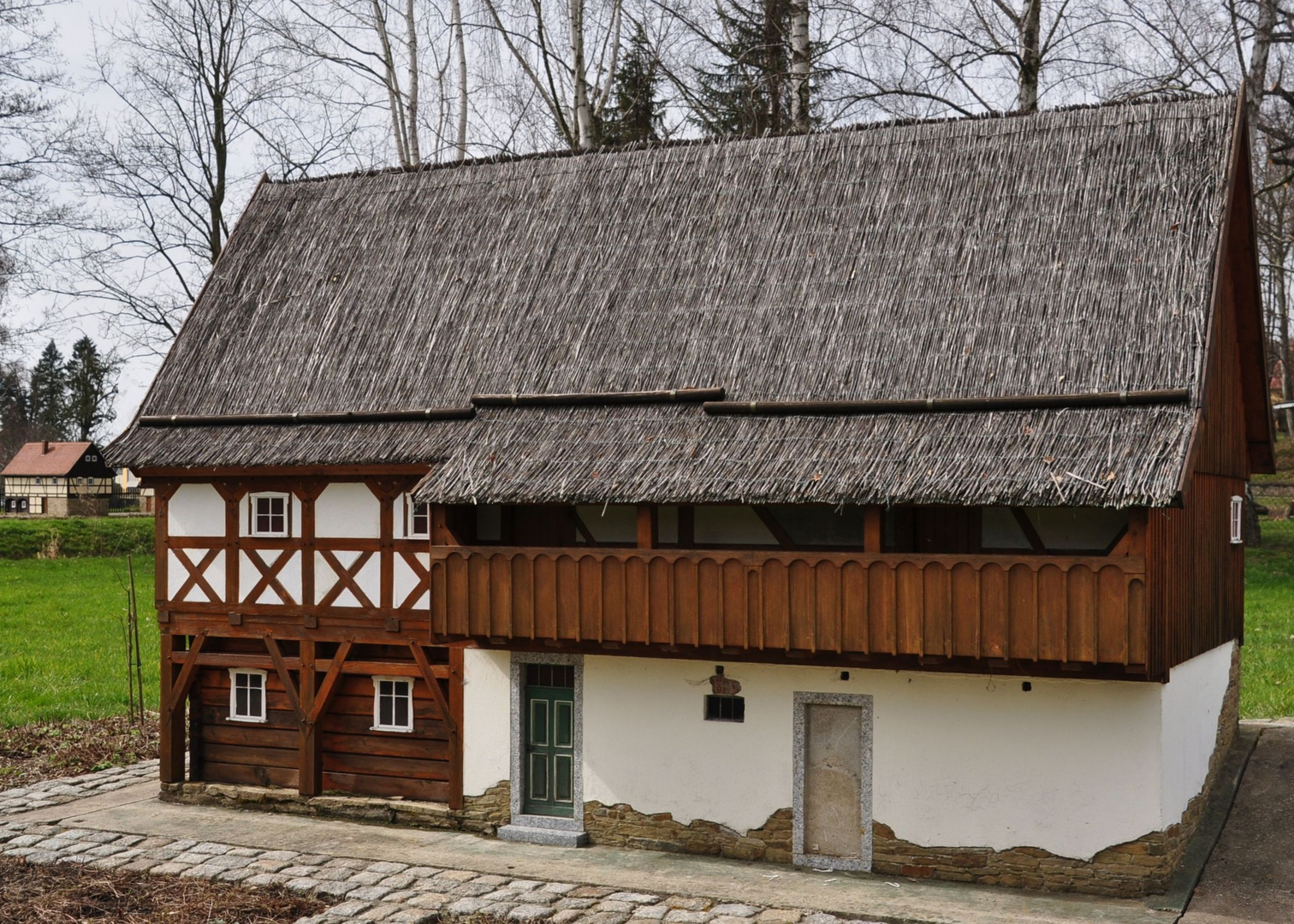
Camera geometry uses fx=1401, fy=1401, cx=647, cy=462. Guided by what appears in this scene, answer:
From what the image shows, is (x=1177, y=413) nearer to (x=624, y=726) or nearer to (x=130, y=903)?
(x=624, y=726)

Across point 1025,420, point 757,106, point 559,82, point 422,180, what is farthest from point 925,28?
point 1025,420

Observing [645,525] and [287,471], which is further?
[287,471]

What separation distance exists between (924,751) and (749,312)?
17.0 ft

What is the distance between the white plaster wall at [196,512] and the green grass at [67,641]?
633 cm

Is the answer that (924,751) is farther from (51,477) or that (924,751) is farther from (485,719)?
(51,477)

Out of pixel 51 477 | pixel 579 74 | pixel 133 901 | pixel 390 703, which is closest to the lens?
pixel 133 901

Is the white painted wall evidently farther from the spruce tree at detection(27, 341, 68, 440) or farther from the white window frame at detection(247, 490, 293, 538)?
the spruce tree at detection(27, 341, 68, 440)

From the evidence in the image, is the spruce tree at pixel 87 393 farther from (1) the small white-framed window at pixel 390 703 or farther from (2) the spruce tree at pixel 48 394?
(1) the small white-framed window at pixel 390 703

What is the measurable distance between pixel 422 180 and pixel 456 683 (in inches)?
286

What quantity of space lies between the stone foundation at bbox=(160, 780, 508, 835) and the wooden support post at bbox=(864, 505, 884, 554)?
504 cm

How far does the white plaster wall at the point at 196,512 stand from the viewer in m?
16.8

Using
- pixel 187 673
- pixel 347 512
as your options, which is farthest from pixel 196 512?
pixel 347 512

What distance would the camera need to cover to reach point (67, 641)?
88.1 ft

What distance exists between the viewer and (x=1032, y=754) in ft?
42.9
